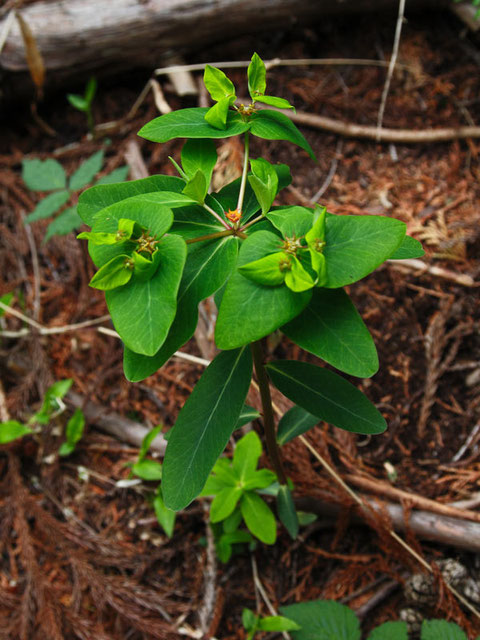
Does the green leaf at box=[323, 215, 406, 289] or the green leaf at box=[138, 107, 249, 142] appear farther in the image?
the green leaf at box=[138, 107, 249, 142]

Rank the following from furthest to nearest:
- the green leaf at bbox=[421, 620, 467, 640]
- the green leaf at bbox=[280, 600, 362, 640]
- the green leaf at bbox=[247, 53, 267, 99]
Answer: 1. the green leaf at bbox=[280, 600, 362, 640]
2. the green leaf at bbox=[421, 620, 467, 640]
3. the green leaf at bbox=[247, 53, 267, 99]

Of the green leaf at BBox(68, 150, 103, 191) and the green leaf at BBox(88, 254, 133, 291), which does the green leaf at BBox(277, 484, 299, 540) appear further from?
the green leaf at BBox(68, 150, 103, 191)

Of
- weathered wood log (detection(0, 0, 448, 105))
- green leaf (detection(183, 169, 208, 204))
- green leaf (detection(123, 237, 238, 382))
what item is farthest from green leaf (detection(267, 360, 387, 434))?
weathered wood log (detection(0, 0, 448, 105))

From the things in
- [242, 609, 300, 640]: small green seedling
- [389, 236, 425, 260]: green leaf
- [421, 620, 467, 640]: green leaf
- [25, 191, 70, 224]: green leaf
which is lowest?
[242, 609, 300, 640]: small green seedling

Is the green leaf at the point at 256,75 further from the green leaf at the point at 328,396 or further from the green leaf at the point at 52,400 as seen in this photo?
the green leaf at the point at 52,400

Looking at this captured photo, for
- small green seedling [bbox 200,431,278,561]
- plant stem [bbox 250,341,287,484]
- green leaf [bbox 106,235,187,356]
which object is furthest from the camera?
small green seedling [bbox 200,431,278,561]

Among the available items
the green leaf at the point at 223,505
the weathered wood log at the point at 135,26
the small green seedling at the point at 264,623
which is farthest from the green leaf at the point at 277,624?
the weathered wood log at the point at 135,26

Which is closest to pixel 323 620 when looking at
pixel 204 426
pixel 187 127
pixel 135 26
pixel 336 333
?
pixel 204 426
